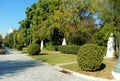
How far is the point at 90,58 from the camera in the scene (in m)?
→ 15.0

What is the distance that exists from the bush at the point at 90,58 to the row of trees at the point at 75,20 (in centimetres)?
322

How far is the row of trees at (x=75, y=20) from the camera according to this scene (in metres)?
17.8

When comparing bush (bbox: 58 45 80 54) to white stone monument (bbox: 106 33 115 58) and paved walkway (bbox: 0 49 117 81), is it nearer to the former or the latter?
white stone monument (bbox: 106 33 115 58)

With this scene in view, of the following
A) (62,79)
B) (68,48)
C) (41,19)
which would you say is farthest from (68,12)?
(62,79)

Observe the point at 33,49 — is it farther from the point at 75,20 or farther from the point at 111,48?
the point at 111,48

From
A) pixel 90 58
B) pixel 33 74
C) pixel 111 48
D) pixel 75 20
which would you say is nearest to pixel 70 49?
pixel 75 20

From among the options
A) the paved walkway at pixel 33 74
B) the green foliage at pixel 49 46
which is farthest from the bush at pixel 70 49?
the paved walkway at pixel 33 74

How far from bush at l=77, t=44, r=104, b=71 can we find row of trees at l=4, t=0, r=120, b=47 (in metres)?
3.22

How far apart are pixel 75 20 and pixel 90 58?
23848 mm

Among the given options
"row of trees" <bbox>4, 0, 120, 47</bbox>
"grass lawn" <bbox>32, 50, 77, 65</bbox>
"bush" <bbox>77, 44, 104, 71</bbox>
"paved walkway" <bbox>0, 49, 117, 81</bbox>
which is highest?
Result: "row of trees" <bbox>4, 0, 120, 47</bbox>

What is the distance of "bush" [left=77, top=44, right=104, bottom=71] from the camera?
14.9m

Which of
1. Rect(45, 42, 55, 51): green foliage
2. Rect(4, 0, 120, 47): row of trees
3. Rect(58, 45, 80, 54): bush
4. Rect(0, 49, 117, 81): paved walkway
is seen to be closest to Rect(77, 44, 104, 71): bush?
Rect(0, 49, 117, 81): paved walkway

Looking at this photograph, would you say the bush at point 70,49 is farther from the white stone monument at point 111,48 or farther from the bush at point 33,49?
the white stone monument at point 111,48

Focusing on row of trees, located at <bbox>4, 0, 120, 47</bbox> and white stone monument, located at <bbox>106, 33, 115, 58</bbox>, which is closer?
row of trees, located at <bbox>4, 0, 120, 47</bbox>
